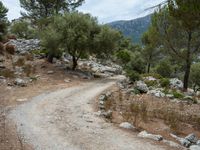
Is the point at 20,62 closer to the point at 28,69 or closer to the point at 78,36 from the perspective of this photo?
the point at 28,69

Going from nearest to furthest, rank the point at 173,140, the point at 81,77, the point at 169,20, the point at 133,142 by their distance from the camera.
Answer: the point at 133,142
the point at 173,140
the point at 169,20
the point at 81,77

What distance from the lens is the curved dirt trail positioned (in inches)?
499

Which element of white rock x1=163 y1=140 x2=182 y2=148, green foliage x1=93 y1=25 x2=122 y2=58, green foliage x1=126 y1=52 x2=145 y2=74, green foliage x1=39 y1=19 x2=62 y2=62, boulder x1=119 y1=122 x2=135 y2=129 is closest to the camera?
white rock x1=163 y1=140 x2=182 y2=148

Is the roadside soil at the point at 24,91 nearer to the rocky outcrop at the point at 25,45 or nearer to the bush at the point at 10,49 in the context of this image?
the bush at the point at 10,49

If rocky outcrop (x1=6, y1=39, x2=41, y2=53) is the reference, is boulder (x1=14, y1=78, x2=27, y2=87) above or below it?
below

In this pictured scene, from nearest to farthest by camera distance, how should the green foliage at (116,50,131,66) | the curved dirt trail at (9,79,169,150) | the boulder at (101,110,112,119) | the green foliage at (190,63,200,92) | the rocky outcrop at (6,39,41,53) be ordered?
the curved dirt trail at (9,79,169,150)
the boulder at (101,110,112,119)
the rocky outcrop at (6,39,41,53)
the green foliage at (190,63,200,92)
the green foliage at (116,50,131,66)

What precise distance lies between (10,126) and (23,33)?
5450cm

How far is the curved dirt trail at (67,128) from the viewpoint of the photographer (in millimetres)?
12664

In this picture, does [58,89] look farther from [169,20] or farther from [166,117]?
[169,20]

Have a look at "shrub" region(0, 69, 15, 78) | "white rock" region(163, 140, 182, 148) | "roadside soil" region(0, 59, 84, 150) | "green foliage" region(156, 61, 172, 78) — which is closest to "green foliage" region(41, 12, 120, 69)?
"roadside soil" region(0, 59, 84, 150)

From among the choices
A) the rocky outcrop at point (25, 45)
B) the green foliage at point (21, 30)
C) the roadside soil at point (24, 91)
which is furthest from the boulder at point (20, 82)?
the green foliage at point (21, 30)

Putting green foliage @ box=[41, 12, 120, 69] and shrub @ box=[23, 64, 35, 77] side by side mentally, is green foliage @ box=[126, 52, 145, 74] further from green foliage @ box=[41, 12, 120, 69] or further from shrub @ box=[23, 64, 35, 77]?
shrub @ box=[23, 64, 35, 77]

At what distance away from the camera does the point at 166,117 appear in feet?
62.7

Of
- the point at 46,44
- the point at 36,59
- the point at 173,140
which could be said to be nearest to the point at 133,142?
the point at 173,140
